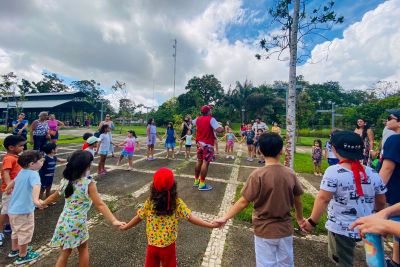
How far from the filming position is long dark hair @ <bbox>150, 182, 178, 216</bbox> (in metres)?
1.62

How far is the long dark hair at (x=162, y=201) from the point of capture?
1.62m

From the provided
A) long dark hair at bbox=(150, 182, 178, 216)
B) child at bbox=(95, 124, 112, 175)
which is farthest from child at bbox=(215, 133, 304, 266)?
child at bbox=(95, 124, 112, 175)

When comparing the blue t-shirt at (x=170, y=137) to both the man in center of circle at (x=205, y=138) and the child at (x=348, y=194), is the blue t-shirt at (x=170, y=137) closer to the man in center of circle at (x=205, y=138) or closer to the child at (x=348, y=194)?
the man in center of circle at (x=205, y=138)

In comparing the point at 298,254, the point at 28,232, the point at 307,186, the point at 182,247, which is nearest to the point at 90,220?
the point at 28,232

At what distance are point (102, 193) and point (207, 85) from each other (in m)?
40.5

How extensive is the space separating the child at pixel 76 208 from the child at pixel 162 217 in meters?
0.40

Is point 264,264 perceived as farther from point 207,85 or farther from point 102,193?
point 207,85

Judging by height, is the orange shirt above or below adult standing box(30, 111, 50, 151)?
below

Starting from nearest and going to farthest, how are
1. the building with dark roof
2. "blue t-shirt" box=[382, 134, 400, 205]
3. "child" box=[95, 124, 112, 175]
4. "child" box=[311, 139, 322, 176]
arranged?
"blue t-shirt" box=[382, 134, 400, 205], "child" box=[95, 124, 112, 175], "child" box=[311, 139, 322, 176], the building with dark roof

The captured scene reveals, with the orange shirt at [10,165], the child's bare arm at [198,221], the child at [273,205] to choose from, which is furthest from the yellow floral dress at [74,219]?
the child at [273,205]

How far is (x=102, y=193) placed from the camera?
14.5 feet

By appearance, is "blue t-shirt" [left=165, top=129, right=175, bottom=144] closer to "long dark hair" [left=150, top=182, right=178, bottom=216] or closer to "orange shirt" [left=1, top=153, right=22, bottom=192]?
"orange shirt" [left=1, top=153, right=22, bottom=192]

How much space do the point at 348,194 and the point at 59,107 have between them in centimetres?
4182

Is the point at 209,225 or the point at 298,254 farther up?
the point at 209,225
